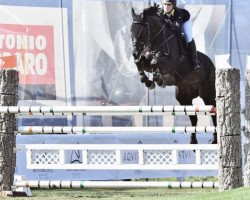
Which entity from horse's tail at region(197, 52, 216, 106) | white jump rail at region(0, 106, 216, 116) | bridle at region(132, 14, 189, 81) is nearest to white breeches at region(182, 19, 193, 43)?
bridle at region(132, 14, 189, 81)

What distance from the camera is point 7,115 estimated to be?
8.71m

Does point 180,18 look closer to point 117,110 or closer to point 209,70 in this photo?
point 209,70

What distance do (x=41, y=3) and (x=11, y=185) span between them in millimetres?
4670

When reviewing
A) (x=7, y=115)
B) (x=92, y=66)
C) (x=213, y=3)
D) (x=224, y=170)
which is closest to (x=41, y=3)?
(x=92, y=66)

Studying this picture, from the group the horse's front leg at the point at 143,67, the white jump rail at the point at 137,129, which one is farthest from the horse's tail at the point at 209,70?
the white jump rail at the point at 137,129

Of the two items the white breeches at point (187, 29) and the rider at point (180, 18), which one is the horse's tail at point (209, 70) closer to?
the rider at point (180, 18)

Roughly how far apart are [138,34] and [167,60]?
0.72 metres

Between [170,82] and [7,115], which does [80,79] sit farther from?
[7,115]

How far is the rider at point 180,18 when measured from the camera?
11203mm

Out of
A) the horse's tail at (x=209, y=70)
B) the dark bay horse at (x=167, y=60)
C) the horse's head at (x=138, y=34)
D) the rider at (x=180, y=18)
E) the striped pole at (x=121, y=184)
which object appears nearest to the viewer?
the striped pole at (x=121, y=184)

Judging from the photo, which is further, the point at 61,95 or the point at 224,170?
the point at 61,95

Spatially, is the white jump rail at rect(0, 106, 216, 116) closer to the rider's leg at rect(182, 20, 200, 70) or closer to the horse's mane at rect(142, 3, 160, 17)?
the horse's mane at rect(142, 3, 160, 17)

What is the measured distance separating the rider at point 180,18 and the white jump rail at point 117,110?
304cm

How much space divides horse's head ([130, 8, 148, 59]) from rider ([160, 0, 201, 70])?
0.50 metres
